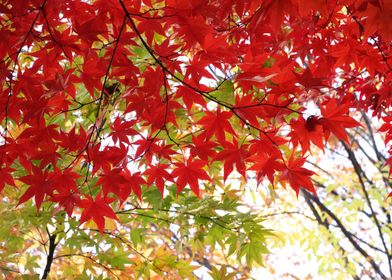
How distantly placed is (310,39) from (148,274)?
50.3 inches

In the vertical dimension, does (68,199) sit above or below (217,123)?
below

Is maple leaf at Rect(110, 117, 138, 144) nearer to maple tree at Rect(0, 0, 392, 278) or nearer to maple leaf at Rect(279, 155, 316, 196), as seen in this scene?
maple tree at Rect(0, 0, 392, 278)

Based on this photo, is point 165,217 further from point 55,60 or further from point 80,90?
point 55,60

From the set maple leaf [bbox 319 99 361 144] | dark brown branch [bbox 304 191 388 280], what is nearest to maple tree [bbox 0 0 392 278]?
maple leaf [bbox 319 99 361 144]

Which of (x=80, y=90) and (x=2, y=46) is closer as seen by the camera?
(x=2, y=46)

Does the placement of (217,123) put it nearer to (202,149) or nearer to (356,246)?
(202,149)

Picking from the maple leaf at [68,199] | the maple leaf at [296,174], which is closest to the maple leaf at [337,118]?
the maple leaf at [296,174]

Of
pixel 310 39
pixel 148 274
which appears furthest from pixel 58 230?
pixel 310 39

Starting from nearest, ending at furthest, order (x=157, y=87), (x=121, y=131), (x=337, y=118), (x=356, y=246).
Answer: (x=337, y=118) < (x=157, y=87) < (x=121, y=131) < (x=356, y=246)

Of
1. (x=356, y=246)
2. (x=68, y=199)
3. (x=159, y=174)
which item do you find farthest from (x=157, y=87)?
(x=356, y=246)

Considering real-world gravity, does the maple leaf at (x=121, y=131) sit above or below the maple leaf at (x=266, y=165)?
above

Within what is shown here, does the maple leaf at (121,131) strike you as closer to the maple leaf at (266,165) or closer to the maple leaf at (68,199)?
the maple leaf at (68,199)

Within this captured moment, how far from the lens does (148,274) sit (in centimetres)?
201

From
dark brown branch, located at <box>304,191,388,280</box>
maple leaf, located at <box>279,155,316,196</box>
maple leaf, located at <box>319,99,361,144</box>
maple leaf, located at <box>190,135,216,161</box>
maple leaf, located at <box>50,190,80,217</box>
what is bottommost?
maple leaf, located at <box>50,190,80,217</box>
